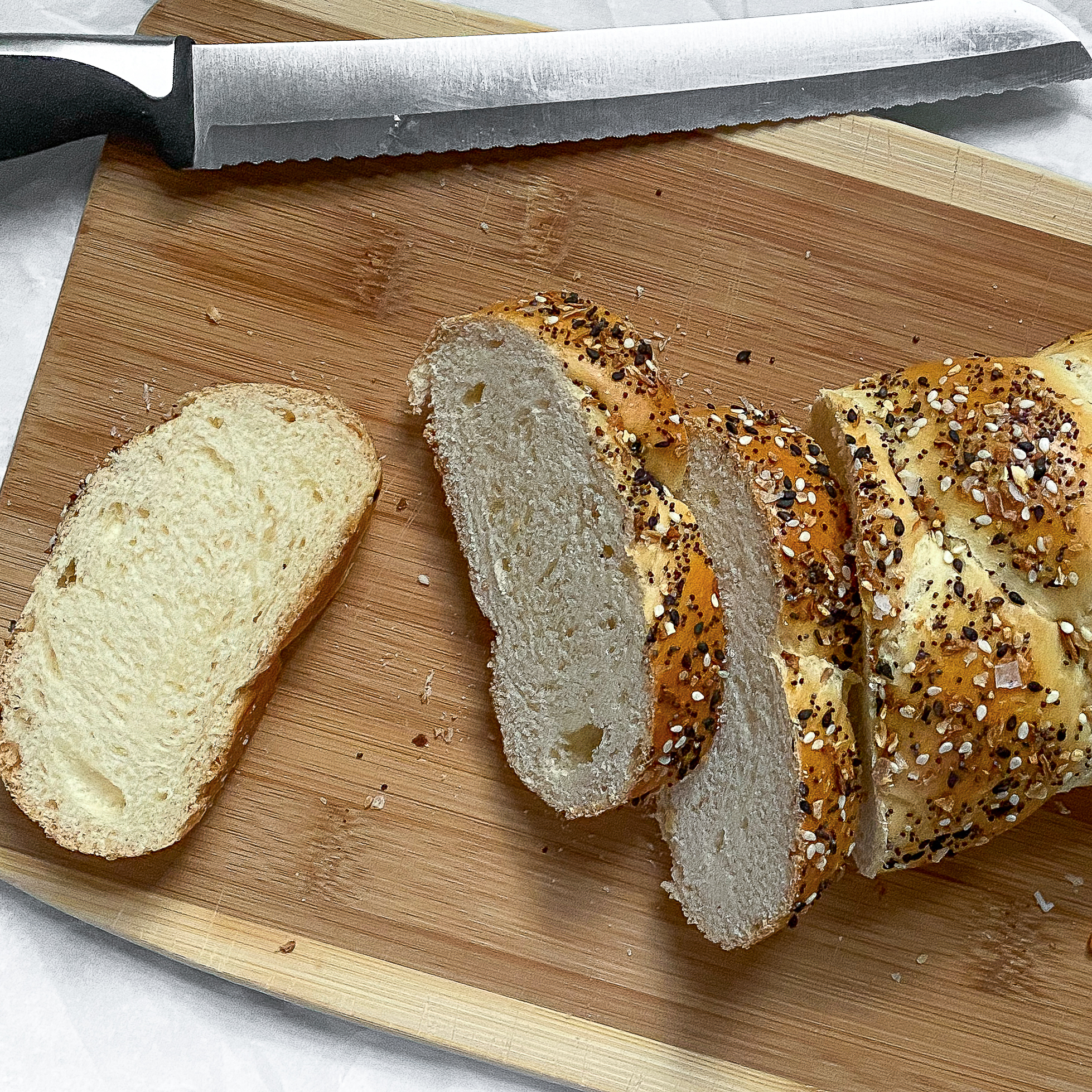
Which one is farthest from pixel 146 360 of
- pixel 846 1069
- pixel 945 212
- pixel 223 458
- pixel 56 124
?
pixel 846 1069

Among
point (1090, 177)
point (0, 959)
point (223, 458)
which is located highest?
point (1090, 177)

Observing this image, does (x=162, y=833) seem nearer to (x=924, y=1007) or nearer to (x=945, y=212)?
(x=924, y=1007)

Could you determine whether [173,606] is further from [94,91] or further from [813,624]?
[813,624]

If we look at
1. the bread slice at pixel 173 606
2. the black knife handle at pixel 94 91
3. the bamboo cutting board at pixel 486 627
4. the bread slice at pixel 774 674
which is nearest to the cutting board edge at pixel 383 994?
the bamboo cutting board at pixel 486 627

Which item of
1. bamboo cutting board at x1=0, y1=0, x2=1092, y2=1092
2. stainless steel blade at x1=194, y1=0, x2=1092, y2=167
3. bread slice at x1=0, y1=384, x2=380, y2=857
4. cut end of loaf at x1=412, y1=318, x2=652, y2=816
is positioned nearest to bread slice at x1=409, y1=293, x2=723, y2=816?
cut end of loaf at x1=412, y1=318, x2=652, y2=816

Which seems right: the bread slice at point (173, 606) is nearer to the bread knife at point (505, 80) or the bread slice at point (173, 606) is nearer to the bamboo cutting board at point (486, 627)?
the bamboo cutting board at point (486, 627)

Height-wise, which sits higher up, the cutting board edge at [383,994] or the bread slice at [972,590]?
the bread slice at [972,590]

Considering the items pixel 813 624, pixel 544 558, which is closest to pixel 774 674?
pixel 813 624
